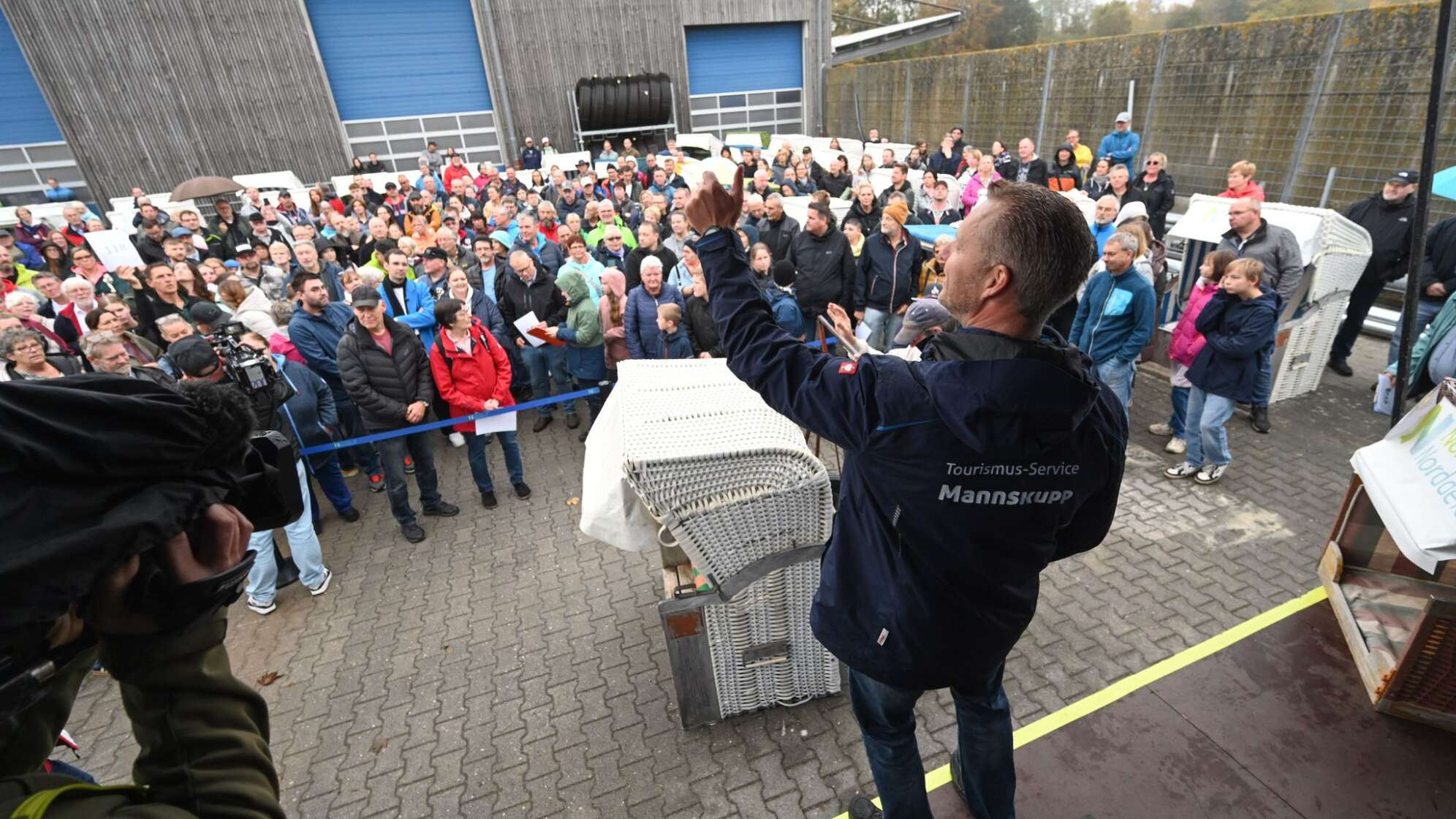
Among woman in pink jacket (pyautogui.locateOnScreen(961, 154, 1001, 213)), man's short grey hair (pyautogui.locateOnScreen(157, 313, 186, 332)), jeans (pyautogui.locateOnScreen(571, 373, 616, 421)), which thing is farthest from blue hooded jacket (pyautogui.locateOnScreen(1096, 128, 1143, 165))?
man's short grey hair (pyautogui.locateOnScreen(157, 313, 186, 332))

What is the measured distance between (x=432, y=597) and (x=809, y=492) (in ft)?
10.9

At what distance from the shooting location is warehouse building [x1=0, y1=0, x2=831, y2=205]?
1585 centimetres

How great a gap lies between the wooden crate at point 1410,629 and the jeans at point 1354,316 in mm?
4286

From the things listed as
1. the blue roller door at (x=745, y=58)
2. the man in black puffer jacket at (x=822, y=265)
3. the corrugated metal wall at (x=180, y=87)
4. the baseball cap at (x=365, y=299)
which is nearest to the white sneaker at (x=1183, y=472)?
the man in black puffer jacket at (x=822, y=265)

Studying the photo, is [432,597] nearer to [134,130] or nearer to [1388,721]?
[1388,721]

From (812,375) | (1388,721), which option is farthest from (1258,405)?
(812,375)

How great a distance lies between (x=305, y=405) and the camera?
5.09 meters

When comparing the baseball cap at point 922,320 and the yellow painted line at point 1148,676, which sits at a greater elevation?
the baseball cap at point 922,320

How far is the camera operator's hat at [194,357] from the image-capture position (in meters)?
3.92

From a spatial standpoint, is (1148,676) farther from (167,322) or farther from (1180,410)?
(167,322)

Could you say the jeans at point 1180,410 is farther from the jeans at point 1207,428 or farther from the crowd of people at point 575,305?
the jeans at point 1207,428

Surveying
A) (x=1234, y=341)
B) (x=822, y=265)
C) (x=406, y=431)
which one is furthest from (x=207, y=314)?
(x=1234, y=341)

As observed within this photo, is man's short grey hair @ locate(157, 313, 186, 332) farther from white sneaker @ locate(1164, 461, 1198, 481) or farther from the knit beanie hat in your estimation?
white sneaker @ locate(1164, 461, 1198, 481)

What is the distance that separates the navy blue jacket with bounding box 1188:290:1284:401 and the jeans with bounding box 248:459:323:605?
671 cm
